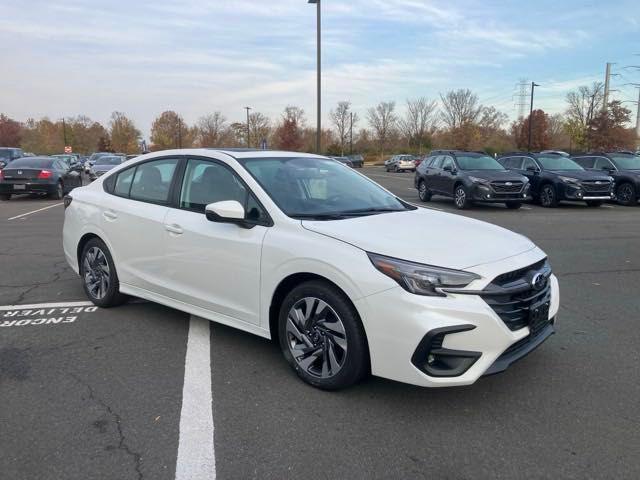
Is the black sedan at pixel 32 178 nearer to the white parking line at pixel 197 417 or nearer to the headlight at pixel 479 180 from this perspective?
the headlight at pixel 479 180

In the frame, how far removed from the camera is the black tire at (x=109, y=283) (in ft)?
17.0

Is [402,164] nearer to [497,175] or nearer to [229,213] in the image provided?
[497,175]

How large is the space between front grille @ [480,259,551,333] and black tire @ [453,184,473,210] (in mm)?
12277

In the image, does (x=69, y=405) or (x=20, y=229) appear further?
(x=20, y=229)

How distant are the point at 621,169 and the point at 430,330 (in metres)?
17.7

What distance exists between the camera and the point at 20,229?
11.0m

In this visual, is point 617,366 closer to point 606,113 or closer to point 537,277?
point 537,277

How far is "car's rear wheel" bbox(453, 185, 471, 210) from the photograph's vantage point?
50.7 ft

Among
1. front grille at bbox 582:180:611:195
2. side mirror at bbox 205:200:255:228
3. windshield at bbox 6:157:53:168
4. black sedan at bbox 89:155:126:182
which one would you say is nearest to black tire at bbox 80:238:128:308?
side mirror at bbox 205:200:255:228

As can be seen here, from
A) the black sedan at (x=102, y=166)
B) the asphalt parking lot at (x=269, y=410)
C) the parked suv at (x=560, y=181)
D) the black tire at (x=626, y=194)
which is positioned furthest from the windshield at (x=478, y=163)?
the black sedan at (x=102, y=166)

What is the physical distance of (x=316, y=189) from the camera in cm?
436

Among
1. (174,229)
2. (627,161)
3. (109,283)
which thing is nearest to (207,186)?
(174,229)

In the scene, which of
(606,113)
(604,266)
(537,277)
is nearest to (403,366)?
(537,277)

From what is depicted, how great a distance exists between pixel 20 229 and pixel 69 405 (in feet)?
29.7
